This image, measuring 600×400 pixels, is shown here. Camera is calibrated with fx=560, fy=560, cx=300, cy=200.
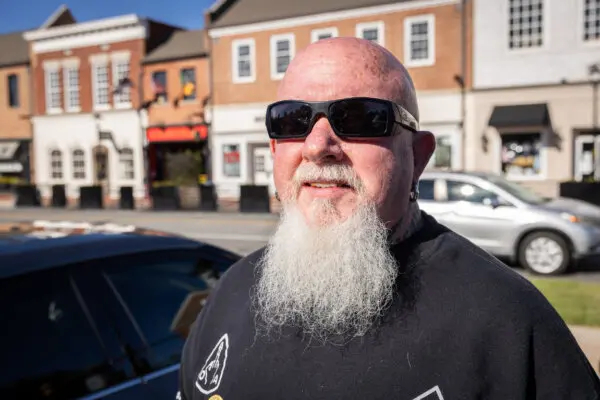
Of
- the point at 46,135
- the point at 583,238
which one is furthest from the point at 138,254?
the point at 46,135

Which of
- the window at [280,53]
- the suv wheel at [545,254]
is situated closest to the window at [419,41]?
the window at [280,53]

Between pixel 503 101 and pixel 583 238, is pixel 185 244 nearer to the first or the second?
pixel 583 238

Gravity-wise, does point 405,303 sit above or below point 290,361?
above

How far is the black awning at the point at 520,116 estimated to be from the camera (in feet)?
61.6

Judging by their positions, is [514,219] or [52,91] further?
[52,91]

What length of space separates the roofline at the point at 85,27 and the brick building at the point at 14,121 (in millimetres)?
1620

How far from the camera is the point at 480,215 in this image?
9211 millimetres

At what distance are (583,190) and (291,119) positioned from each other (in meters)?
16.9

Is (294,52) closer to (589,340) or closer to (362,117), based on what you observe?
(589,340)

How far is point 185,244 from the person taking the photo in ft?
10.4

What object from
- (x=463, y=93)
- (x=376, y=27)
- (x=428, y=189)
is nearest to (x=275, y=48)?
(x=376, y=27)

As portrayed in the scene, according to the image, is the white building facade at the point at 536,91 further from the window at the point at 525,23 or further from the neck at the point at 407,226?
the neck at the point at 407,226

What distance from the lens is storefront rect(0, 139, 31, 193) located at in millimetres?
30312

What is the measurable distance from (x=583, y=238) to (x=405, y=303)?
27.7 ft
